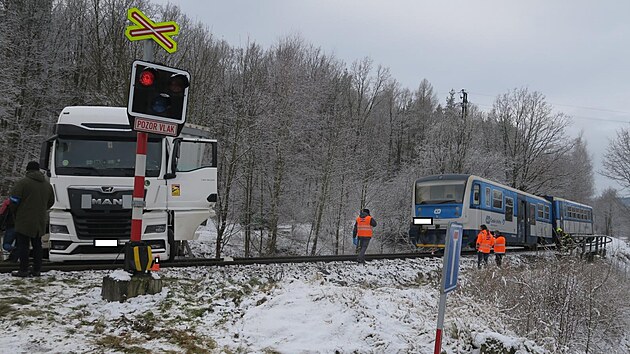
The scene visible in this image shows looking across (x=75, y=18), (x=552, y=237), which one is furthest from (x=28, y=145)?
(x=552, y=237)

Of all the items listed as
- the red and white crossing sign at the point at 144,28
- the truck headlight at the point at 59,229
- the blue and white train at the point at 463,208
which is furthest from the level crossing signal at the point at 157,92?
the blue and white train at the point at 463,208

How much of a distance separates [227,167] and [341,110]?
11.5m

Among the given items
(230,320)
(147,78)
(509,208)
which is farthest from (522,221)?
(147,78)

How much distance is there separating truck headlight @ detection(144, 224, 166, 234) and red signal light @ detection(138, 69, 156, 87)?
3050mm

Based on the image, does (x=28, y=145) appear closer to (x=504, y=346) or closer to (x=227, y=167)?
(x=227, y=167)

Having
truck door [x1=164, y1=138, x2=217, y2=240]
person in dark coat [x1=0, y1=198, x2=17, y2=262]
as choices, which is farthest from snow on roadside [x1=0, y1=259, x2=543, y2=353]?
truck door [x1=164, y1=138, x2=217, y2=240]

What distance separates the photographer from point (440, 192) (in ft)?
59.9

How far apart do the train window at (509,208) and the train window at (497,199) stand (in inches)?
29.8

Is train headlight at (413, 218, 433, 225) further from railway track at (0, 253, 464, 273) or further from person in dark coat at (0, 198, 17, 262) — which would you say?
person in dark coat at (0, 198, 17, 262)

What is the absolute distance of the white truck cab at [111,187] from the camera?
7.77 m

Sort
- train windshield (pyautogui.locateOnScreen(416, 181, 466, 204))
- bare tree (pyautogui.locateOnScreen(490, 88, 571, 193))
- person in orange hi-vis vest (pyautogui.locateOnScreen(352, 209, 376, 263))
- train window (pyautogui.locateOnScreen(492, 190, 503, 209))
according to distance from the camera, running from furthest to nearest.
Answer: bare tree (pyautogui.locateOnScreen(490, 88, 571, 193)), train window (pyautogui.locateOnScreen(492, 190, 503, 209)), train windshield (pyautogui.locateOnScreen(416, 181, 466, 204)), person in orange hi-vis vest (pyautogui.locateOnScreen(352, 209, 376, 263))

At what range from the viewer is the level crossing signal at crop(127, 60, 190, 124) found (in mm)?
5996

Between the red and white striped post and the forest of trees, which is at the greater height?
the forest of trees

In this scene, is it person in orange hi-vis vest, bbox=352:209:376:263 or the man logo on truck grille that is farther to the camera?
person in orange hi-vis vest, bbox=352:209:376:263
